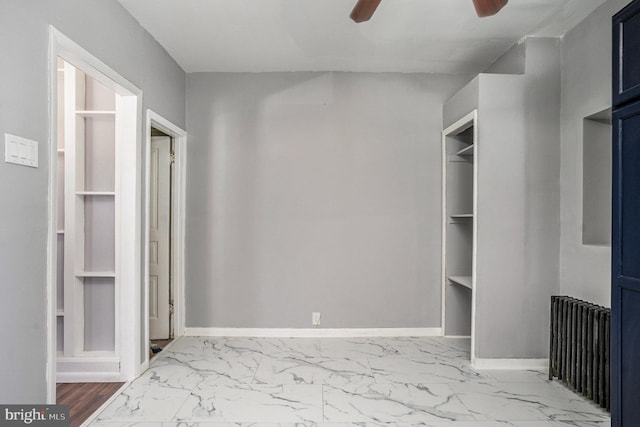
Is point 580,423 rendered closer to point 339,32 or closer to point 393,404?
point 393,404

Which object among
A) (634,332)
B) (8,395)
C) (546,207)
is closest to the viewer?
(8,395)

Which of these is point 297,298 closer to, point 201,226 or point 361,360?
point 361,360

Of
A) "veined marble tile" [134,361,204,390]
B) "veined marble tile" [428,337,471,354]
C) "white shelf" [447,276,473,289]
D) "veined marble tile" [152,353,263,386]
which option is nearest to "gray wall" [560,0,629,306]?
"white shelf" [447,276,473,289]

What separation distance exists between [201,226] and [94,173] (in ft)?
3.86

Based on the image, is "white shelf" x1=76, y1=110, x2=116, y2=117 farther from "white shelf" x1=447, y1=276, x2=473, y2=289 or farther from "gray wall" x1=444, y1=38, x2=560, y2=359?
"white shelf" x1=447, y1=276, x2=473, y2=289

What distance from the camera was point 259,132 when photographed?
3.95 meters

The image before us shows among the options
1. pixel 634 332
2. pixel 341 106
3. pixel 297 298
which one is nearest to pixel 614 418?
pixel 634 332

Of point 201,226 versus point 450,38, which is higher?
point 450,38

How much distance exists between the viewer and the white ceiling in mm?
2707

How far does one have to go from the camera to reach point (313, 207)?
395 centimetres

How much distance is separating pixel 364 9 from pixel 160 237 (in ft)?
9.72

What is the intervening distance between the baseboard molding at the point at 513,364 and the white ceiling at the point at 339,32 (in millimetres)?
2643

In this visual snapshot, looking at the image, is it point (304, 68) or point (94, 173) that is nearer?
point (94, 173)

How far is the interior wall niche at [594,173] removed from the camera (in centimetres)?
287
